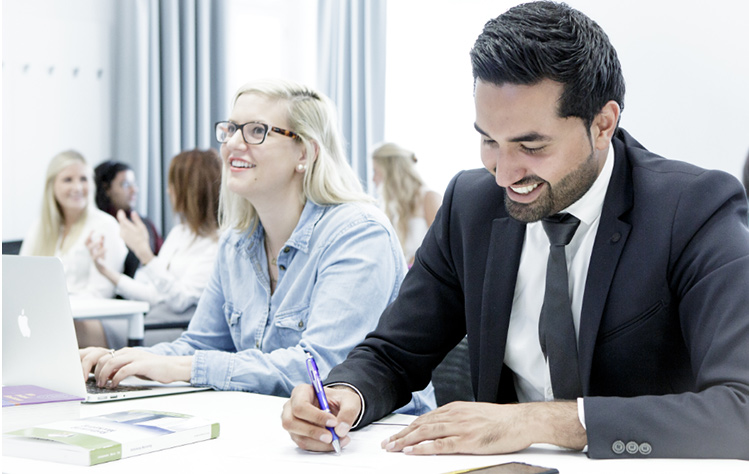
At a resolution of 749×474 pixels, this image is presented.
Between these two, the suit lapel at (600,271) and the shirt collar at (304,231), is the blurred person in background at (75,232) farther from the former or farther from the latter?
the suit lapel at (600,271)

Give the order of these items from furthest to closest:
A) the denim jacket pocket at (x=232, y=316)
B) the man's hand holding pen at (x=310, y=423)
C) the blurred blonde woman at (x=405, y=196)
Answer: the blurred blonde woman at (x=405, y=196)
the denim jacket pocket at (x=232, y=316)
the man's hand holding pen at (x=310, y=423)

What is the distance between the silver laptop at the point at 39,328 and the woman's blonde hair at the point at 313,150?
2.55 ft

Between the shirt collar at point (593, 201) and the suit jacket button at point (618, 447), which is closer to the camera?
the suit jacket button at point (618, 447)

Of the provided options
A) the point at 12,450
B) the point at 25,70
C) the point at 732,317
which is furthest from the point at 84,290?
the point at 732,317

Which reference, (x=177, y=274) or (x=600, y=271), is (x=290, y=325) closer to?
(x=600, y=271)

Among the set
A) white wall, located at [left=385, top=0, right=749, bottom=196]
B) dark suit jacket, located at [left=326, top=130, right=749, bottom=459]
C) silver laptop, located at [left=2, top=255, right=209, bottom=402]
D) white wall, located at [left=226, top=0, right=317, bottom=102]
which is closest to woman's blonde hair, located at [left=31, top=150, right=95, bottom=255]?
white wall, located at [left=226, top=0, right=317, bottom=102]

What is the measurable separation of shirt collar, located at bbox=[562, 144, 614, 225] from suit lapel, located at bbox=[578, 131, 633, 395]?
34 mm

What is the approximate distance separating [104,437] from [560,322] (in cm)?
76

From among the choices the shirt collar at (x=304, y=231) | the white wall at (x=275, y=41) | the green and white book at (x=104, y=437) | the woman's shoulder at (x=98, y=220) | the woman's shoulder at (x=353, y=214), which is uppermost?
the white wall at (x=275, y=41)

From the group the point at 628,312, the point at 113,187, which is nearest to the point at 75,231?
the point at 113,187

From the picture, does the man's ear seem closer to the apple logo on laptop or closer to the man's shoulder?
the man's shoulder

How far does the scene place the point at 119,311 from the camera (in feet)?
10.6

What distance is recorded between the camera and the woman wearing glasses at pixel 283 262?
1.74 m

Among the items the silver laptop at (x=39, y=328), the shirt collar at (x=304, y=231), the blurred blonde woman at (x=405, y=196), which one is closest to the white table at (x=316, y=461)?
the silver laptop at (x=39, y=328)
